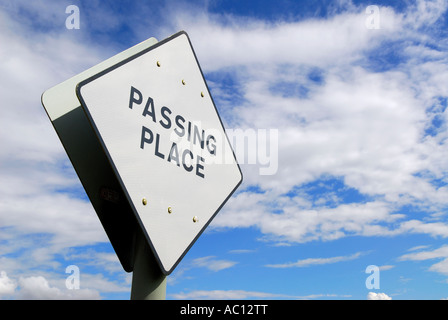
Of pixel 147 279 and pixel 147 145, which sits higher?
pixel 147 145

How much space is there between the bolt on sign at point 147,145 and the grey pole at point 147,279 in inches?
4.8

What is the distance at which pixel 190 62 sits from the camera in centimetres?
231

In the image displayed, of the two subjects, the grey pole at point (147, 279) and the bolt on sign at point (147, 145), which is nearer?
the bolt on sign at point (147, 145)

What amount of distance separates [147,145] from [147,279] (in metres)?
0.63

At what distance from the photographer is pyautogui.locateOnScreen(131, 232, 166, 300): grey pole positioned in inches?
70.2

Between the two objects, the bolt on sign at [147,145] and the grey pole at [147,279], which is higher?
the bolt on sign at [147,145]

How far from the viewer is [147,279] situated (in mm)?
1799

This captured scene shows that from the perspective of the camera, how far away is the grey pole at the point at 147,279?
70.2 inches

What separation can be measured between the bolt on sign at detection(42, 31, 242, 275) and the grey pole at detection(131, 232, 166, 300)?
123 millimetres

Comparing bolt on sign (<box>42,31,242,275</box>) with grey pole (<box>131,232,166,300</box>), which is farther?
grey pole (<box>131,232,166,300</box>)

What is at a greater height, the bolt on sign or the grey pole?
the bolt on sign
